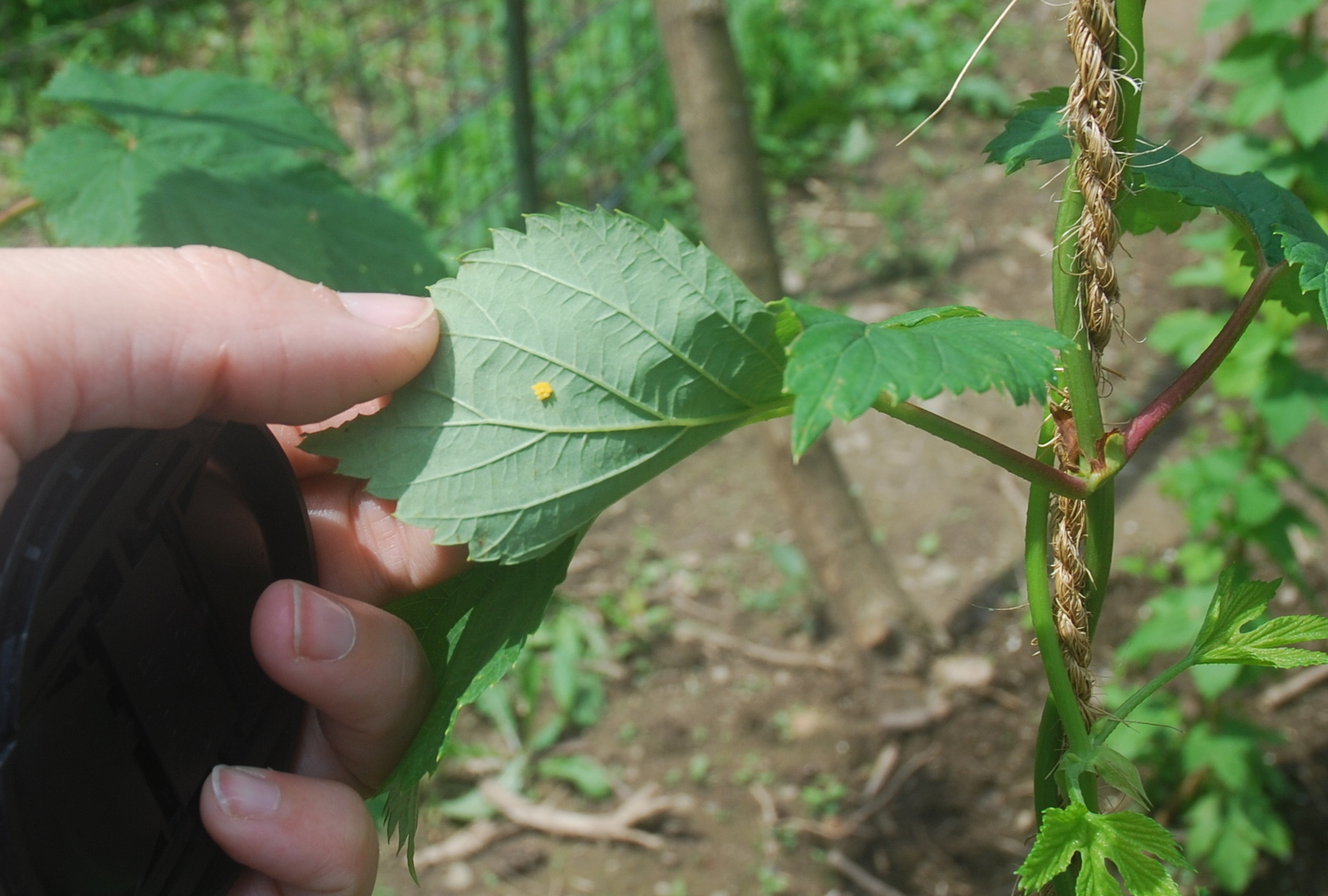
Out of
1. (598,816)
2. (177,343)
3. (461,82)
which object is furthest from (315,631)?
(461,82)

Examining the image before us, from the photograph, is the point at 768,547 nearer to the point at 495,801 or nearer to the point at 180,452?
the point at 495,801

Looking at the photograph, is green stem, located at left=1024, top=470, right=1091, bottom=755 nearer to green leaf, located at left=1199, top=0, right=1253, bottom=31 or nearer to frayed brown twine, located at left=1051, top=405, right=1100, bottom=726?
frayed brown twine, located at left=1051, top=405, right=1100, bottom=726

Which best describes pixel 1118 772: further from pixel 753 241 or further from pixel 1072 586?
pixel 753 241

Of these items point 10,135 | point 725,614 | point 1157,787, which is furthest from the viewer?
point 10,135

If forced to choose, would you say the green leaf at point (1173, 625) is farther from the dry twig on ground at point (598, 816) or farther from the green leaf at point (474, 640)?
the green leaf at point (474, 640)

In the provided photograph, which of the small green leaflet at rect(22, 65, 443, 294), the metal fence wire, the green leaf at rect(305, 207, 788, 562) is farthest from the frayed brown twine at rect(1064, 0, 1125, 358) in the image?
the metal fence wire

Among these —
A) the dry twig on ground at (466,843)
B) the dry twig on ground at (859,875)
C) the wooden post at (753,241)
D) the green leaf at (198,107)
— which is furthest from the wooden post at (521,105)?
the dry twig on ground at (859,875)

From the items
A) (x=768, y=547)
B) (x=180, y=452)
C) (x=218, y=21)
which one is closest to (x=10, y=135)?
(x=218, y=21)
